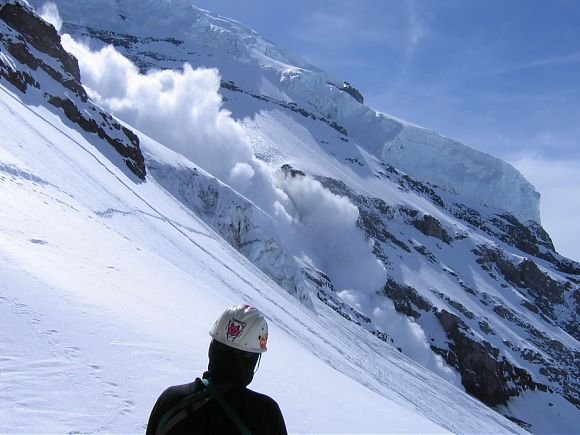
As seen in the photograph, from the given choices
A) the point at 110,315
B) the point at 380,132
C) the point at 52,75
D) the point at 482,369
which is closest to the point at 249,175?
the point at 482,369

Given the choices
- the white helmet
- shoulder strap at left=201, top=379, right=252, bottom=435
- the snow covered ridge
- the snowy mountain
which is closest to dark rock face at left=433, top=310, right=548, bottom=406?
the snowy mountain

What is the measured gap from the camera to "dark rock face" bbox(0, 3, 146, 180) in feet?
136

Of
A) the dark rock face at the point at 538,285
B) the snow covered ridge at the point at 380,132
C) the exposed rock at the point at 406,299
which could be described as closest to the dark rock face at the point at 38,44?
the exposed rock at the point at 406,299

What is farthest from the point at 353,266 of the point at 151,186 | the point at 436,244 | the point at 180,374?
the point at 180,374

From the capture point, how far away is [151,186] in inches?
1652

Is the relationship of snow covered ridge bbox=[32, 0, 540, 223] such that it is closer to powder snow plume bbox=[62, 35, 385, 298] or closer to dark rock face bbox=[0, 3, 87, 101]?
powder snow plume bbox=[62, 35, 385, 298]

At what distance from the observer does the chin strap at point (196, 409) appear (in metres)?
2.90

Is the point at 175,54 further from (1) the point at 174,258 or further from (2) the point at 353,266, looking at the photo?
(1) the point at 174,258

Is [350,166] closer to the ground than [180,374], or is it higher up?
higher up

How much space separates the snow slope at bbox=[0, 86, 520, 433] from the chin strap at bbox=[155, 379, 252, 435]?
3413 mm

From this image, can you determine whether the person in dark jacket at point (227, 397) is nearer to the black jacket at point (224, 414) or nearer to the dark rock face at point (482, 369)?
the black jacket at point (224, 414)

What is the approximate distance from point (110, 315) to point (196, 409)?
25.3ft

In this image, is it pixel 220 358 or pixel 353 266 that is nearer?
pixel 220 358

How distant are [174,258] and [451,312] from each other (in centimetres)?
8133
